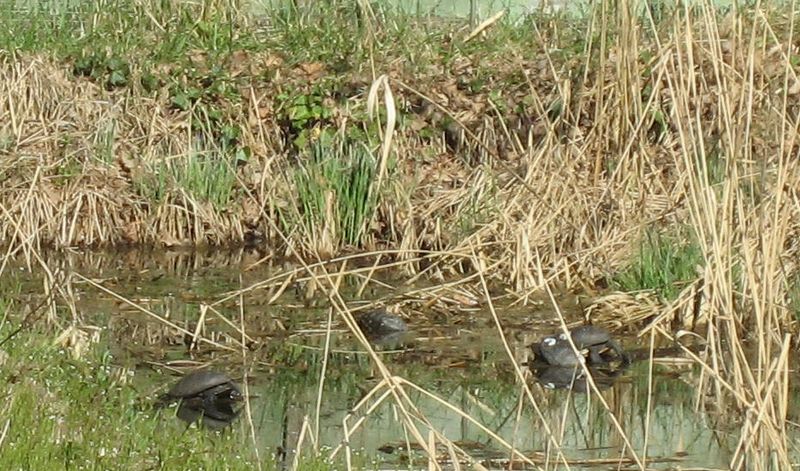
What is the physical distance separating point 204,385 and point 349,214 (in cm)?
329

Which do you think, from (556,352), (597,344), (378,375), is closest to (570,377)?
(556,352)

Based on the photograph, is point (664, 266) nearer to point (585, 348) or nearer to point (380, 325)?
point (585, 348)

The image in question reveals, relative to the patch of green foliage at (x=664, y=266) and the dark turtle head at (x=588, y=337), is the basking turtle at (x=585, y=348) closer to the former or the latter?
the dark turtle head at (x=588, y=337)

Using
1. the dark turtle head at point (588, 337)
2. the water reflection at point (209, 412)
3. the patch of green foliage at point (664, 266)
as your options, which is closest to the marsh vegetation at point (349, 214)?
the patch of green foliage at point (664, 266)

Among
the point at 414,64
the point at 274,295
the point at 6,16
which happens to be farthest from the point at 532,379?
the point at 6,16

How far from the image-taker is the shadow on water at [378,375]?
6609 mm

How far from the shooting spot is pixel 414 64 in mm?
11383

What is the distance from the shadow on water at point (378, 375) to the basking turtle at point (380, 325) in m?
0.09

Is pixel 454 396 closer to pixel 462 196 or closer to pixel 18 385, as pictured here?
pixel 18 385

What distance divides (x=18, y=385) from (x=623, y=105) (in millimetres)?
4728

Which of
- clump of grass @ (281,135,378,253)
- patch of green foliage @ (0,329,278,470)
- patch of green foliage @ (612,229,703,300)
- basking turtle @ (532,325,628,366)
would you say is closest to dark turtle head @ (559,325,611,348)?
basking turtle @ (532,325,628,366)

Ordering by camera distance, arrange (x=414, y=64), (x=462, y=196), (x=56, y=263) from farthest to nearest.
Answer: (x=414, y=64), (x=462, y=196), (x=56, y=263)

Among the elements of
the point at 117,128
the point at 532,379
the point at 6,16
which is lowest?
the point at 532,379

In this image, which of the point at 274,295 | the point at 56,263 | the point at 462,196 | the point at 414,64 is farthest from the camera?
the point at 414,64
